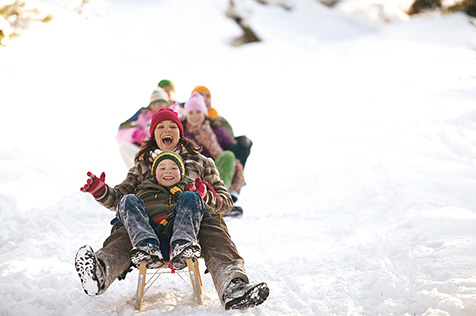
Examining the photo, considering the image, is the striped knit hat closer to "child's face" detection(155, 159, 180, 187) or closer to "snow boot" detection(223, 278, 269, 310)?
"child's face" detection(155, 159, 180, 187)

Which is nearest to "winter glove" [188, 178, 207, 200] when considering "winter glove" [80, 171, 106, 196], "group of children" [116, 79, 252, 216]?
"winter glove" [80, 171, 106, 196]

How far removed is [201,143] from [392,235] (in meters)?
2.31

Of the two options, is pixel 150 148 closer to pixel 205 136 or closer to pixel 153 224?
pixel 153 224

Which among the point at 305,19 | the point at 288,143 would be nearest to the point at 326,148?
the point at 288,143

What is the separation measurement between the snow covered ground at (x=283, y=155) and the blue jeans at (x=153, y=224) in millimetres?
454

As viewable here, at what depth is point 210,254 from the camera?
2.77m

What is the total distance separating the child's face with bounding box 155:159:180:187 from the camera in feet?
10.1

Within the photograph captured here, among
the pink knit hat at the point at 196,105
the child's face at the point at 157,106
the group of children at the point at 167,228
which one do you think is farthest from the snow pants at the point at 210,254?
the child's face at the point at 157,106

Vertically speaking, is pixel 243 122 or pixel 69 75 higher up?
pixel 69 75

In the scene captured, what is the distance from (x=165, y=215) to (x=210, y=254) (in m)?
0.39

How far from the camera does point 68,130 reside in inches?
281

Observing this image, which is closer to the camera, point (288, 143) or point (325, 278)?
point (325, 278)

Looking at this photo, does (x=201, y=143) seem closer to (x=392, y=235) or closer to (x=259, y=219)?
(x=259, y=219)

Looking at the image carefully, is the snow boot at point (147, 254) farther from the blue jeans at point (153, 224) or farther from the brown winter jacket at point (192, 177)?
the brown winter jacket at point (192, 177)
